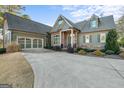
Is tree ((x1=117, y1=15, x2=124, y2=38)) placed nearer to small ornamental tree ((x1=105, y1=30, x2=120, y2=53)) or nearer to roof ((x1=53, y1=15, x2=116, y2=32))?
roof ((x1=53, y1=15, x2=116, y2=32))

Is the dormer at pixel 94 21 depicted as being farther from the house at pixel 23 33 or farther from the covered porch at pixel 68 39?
the house at pixel 23 33

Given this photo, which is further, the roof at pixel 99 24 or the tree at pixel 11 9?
the tree at pixel 11 9

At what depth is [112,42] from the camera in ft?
44.5

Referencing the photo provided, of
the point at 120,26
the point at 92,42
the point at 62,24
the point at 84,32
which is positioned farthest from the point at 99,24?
the point at 120,26

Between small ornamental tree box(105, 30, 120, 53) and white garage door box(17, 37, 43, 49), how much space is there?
9435 millimetres

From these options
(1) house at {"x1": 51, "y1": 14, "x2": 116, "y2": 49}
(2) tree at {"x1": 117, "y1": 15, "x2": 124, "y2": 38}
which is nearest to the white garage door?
(1) house at {"x1": 51, "y1": 14, "x2": 116, "y2": 49}

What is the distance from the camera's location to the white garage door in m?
16.2

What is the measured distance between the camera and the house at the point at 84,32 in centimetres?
1559

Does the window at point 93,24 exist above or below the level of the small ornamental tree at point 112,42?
above

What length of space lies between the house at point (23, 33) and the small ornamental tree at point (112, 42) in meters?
9.48

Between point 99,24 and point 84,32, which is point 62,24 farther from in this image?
point 99,24

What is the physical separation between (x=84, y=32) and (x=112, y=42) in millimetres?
4485

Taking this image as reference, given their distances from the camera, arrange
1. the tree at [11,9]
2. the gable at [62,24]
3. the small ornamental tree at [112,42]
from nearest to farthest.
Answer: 1. the small ornamental tree at [112,42]
2. the gable at [62,24]
3. the tree at [11,9]

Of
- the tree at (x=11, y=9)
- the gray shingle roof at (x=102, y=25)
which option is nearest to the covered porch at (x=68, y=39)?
the gray shingle roof at (x=102, y=25)
